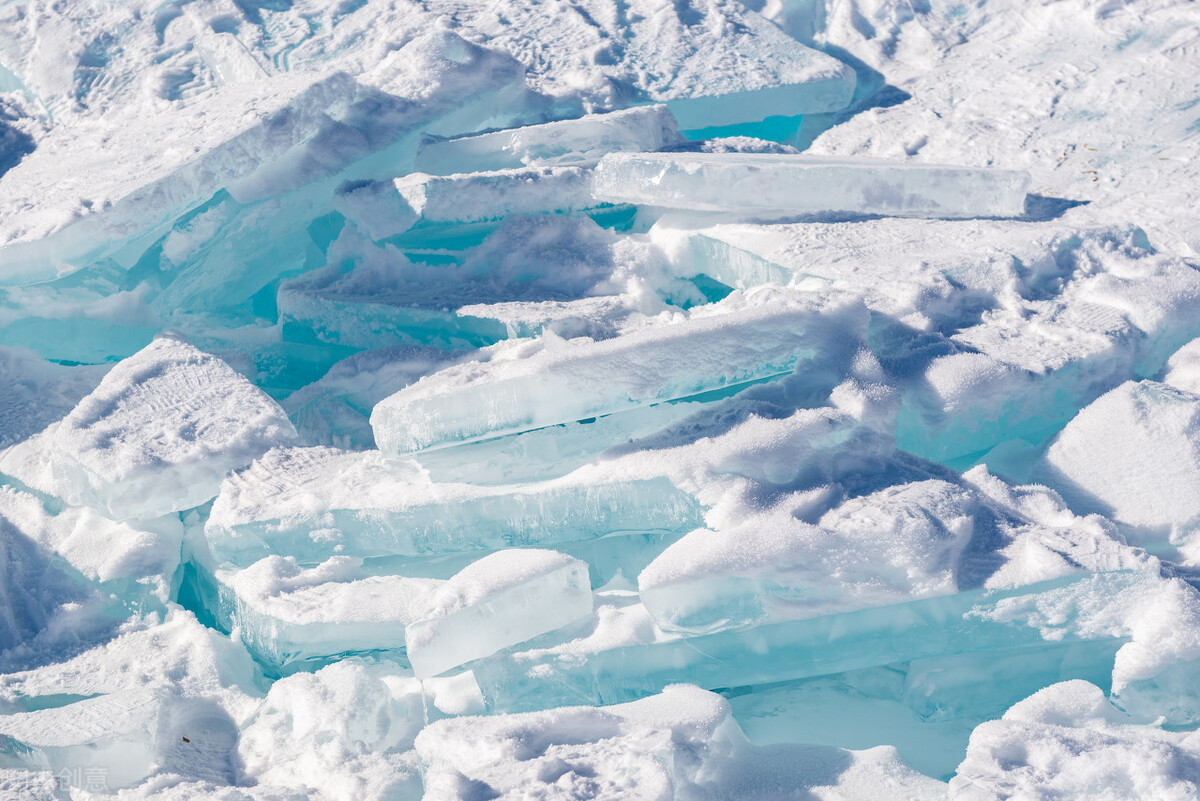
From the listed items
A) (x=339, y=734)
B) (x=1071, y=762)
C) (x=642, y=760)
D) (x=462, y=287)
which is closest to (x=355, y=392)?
(x=462, y=287)

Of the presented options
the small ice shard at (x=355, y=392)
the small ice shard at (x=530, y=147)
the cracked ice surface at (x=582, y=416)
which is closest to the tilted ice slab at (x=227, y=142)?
the cracked ice surface at (x=582, y=416)

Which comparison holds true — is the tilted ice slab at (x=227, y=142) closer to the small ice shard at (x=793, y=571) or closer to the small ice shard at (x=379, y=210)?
the small ice shard at (x=379, y=210)

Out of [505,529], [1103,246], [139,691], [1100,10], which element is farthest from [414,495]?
[1100,10]

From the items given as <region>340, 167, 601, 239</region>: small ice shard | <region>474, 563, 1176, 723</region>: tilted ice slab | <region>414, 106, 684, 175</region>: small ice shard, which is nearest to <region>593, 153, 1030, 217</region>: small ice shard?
<region>340, 167, 601, 239</region>: small ice shard

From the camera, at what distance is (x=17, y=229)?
2.77 m

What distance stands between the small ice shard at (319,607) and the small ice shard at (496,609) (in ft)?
0.47

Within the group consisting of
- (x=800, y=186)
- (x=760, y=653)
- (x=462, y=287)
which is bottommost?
(x=760, y=653)

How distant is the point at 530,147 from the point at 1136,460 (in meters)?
1.73

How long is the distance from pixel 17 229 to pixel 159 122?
56 cm

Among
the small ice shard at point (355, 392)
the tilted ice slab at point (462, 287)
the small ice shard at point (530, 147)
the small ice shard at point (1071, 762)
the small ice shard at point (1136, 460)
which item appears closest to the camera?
the small ice shard at point (1071, 762)

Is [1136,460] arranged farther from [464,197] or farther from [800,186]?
[464,197]

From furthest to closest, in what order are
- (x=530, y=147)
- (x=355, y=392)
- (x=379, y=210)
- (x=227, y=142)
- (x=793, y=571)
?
(x=530, y=147) < (x=379, y=210) < (x=227, y=142) < (x=355, y=392) < (x=793, y=571)

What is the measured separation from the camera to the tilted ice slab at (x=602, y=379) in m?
2.11

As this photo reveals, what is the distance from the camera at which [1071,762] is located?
1698mm
